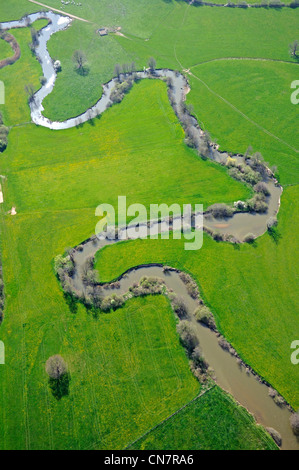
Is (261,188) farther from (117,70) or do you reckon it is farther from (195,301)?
(117,70)

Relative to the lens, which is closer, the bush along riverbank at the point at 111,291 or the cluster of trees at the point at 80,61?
the bush along riverbank at the point at 111,291

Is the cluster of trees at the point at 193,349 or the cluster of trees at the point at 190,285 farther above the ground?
the cluster of trees at the point at 190,285

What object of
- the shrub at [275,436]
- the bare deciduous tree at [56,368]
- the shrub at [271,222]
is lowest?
the shrub at [275,436]

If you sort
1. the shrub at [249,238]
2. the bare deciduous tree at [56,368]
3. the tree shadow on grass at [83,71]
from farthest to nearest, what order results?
the tree shadow on grass at [83,71] → the shrub at [249,238] → the bare deciduous tree at [56,368]

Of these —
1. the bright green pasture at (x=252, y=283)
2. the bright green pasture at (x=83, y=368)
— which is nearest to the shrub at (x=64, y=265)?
the bright green pasture at (x=83, y=368)

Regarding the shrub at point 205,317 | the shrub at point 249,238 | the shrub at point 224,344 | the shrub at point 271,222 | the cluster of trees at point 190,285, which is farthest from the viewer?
the shrub at point 271,222

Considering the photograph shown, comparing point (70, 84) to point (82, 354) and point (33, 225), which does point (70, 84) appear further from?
point (82, 354)

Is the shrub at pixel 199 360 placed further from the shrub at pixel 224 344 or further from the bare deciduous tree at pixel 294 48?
the bare deciduous tree at pixel 294 48
